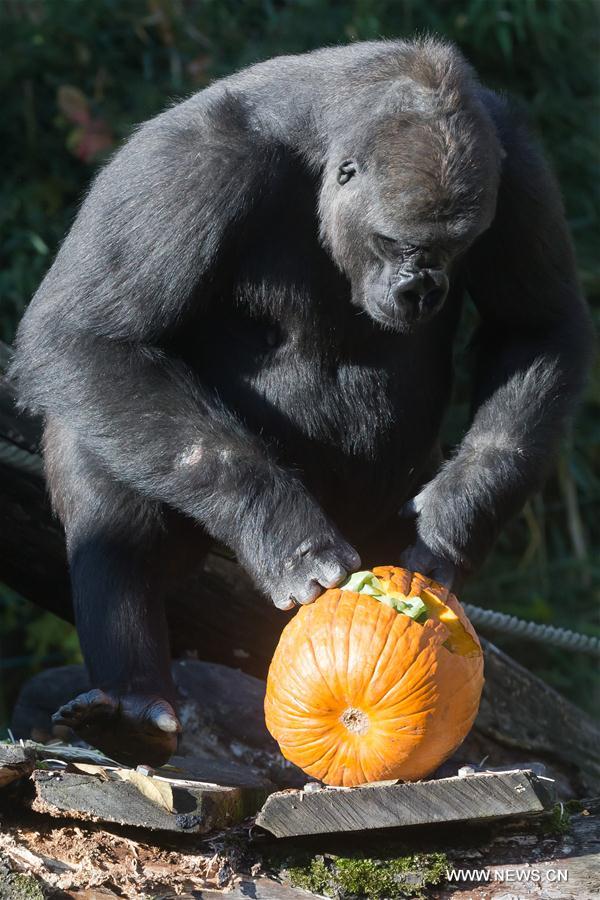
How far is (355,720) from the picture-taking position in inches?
119

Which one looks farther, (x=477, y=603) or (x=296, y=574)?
(x=477, y=603)

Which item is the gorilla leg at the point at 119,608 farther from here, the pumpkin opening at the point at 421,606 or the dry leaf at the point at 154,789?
the pumpkin opening at the point at 421,606

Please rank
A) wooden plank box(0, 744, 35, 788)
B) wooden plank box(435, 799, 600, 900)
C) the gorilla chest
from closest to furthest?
wooden plank box(435, 799, 600, 900), wooden plank box(0, 744, 35, 788), the gorilla chest

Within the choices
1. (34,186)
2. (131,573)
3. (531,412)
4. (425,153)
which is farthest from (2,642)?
(425,153)

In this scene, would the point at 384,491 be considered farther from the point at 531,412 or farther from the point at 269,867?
the point at 269,867

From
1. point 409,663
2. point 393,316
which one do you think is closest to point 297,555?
point 409,663

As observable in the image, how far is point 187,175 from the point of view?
3.61 m

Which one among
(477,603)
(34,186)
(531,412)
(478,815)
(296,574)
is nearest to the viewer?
(478,815)

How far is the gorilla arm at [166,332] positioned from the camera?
3496 millimetres

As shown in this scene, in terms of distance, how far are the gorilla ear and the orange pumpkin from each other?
1.27 m

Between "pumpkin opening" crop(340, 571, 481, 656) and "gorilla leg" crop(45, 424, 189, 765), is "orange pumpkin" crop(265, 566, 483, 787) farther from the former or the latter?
"gorilla leg" crop(45, 424, 189, 765)

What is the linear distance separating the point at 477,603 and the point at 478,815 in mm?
5033

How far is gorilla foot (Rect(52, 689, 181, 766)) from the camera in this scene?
11.4 feet

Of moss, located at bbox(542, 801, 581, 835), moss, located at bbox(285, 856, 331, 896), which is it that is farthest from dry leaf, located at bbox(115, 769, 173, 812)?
moss, located at bbox(542, 801, 581, 835)
